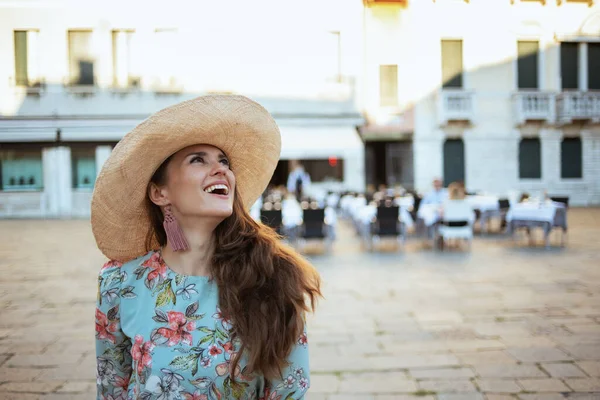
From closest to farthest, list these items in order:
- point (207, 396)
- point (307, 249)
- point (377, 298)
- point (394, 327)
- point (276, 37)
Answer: point (207, 396) → point (394, 327) → point (377, 298) → point (307, 249) → point (276, 37)

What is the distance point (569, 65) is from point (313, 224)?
16.2m

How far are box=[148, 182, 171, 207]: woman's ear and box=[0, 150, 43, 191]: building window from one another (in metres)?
16.2

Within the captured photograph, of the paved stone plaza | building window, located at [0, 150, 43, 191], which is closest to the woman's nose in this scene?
the paved stone plaza

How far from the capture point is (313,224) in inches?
375

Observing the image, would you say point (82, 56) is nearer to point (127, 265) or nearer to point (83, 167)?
point (83, 167)

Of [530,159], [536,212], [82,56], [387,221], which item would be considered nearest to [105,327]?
[387,221]

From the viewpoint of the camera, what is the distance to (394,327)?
15.3ft

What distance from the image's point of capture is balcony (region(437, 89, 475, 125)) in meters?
19.7

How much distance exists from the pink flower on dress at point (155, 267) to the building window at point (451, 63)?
19827mm

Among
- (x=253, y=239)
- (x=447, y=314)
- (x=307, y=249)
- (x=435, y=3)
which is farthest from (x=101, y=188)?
(x=435, y=3)

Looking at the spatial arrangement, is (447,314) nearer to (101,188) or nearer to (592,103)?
→ (101,188)

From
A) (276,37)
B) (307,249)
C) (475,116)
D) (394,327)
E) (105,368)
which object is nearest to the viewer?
(105,368)

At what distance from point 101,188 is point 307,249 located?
8.64m

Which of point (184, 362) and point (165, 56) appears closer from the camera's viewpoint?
point (184, 362)
